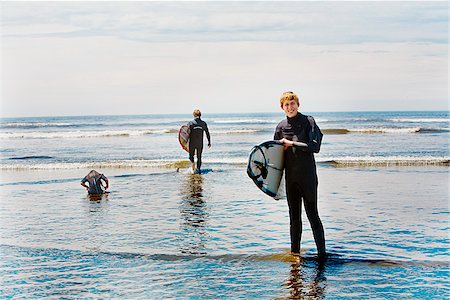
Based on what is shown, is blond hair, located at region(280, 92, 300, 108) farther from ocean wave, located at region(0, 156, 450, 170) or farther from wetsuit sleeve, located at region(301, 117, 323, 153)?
ocean wave, located at region(0, 156, 450, 170)

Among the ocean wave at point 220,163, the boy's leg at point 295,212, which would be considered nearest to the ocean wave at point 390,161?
the ocean wave at point 220,163

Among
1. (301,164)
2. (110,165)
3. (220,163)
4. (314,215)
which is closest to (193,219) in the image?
(314,215)

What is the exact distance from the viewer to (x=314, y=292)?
19.6 feet

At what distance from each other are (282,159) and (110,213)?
4.86 metres

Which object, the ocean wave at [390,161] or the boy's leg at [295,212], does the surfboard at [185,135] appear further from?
the boy's leg at [295,212]

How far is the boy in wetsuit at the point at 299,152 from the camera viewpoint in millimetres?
6812

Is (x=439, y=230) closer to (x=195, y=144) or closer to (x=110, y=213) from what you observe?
(x=110, y=213)

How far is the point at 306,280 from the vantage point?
639cm

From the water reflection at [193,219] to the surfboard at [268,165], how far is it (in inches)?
47.7

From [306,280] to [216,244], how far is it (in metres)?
2.04

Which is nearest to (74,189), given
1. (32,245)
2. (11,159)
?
(32,245)

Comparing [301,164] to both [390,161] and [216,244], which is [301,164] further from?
[390,161]

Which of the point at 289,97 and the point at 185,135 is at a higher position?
the point at 289,97

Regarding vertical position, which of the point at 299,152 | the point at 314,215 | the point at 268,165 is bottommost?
the point at 314,215
